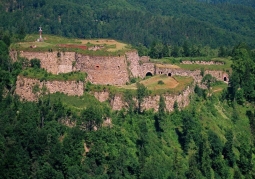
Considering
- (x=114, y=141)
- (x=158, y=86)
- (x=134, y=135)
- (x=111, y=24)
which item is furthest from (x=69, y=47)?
(x=111, y=24)

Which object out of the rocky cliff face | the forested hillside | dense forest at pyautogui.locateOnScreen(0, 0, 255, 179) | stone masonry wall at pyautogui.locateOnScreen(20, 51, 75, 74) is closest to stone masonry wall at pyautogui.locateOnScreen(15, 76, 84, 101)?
dense forest at pyautogui.locateOnScreen(0, 0, 255, 179)

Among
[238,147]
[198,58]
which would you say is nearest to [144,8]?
[198,58]

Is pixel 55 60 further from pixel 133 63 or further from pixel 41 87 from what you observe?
pixel 133 63

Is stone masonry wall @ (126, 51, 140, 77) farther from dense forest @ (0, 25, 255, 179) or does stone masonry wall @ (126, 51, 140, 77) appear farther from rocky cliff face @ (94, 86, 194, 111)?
dense forest @ (0, 25, 255, 179)

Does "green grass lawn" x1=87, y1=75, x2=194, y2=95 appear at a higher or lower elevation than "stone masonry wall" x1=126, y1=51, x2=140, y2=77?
lower

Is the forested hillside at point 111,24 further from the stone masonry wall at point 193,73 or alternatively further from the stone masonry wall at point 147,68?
the stone masonry wall at point 193,73

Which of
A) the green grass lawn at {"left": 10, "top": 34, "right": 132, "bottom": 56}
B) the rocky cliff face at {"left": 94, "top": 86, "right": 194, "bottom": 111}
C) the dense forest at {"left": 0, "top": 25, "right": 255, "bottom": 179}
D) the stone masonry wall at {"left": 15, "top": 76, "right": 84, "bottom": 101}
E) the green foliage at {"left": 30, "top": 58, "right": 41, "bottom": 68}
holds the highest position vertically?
the green grass lawn at {"left": 10, "top": 34, "right": 132, "bottom": 56}

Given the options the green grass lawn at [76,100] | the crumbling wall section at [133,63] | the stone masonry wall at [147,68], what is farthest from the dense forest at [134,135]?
the crumbling wall section at [133,63]

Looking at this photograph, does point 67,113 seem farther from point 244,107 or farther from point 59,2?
point 59,2
